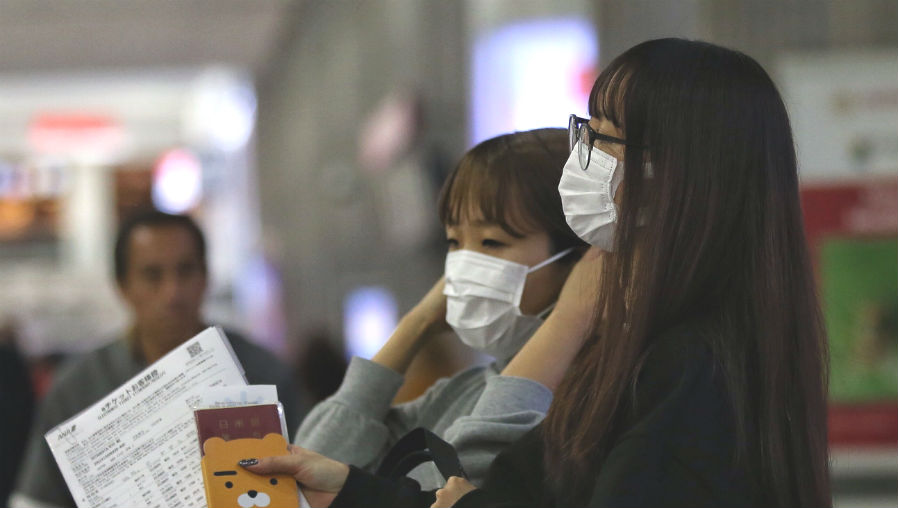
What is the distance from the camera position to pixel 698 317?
1.48 metres

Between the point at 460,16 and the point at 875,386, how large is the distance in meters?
3.95

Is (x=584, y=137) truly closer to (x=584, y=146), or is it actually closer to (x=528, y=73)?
(x=584, y=146)

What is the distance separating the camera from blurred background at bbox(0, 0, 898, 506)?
442cm

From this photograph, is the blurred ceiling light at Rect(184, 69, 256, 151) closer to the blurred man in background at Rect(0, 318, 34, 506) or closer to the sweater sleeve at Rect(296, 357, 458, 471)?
the blurred man in background at Rect(0, 318, 34, 506)

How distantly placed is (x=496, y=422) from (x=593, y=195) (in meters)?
0.40

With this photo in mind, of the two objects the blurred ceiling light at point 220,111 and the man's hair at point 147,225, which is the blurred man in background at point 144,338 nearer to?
the man's hair at point 147,225

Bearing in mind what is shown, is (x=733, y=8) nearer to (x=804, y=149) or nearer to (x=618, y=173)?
(x=804, y=149)

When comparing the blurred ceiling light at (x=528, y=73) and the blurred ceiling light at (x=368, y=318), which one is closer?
the blurred ceiling light at (x=528, y=73)

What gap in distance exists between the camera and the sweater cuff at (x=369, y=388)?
86.7 inches

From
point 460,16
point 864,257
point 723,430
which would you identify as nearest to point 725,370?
point 723,430

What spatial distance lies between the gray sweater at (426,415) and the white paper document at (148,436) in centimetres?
37

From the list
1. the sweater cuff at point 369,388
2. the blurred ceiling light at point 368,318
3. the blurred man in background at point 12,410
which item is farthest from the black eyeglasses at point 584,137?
the blurred ceiling light at point 368,318

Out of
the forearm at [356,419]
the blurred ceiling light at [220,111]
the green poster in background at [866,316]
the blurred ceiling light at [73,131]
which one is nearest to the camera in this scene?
the forearm at [356,419]

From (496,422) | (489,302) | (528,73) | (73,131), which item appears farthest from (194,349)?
(73,131)
